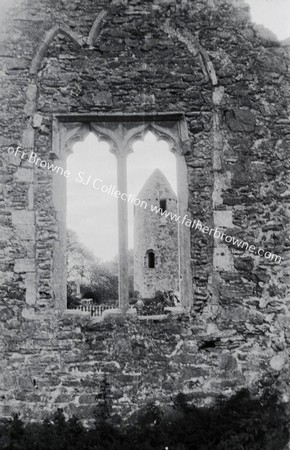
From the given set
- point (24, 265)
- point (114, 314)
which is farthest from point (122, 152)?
point (114, 314)

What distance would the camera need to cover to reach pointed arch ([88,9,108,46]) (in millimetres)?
5440

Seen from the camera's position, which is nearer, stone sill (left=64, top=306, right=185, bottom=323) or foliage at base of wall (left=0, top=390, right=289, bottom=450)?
foliage at base of wall (left=0, top=390, right=289, bottom=450)

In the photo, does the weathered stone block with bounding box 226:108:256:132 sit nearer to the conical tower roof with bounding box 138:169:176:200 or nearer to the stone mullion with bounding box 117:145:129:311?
the stone mullion with bounding box 117:145:129:311

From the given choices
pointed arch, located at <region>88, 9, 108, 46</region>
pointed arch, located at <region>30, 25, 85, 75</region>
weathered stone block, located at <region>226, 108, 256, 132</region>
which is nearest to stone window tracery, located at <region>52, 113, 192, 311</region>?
weathered stone block, located at <region>226, 108, 256, 132</region>

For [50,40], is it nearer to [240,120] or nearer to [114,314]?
[240,120]

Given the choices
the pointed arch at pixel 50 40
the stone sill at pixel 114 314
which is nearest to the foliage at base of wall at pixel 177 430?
the stone sill at pixel 114 314

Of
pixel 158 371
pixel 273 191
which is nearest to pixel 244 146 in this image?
pixel 273 191

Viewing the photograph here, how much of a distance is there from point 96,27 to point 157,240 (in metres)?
20.5

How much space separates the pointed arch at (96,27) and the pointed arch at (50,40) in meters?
0.11

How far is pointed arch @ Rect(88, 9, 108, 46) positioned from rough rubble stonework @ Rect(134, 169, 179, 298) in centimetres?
1988

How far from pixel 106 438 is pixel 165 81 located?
4176mm

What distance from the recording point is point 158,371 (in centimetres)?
515

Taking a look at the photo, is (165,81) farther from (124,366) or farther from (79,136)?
(124,366)

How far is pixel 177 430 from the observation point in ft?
15.9
